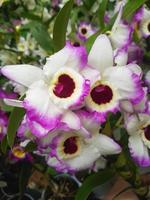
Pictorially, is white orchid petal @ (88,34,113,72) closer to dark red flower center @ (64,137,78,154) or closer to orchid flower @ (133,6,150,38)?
dark red flower center @ (64,137,78,154)

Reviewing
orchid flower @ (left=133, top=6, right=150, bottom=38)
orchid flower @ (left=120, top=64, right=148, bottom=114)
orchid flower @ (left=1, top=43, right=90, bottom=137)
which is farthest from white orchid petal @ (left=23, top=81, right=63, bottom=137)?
orchid flower @ (left=133, top=6, right=150, bottom=38)

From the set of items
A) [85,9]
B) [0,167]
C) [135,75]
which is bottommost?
[0,167]

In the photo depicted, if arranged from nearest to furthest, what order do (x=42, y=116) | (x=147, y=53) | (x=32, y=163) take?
(x=42, y=116)
(x=147, y=53)
(x=32, y=163)

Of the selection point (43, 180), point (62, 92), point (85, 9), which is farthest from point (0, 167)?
point (62, 92)

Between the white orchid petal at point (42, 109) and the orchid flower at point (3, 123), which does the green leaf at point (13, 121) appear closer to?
the white orchid petal at point (42, 109)

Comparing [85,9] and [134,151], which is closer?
[134,151]

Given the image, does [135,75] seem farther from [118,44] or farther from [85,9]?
[85,9]
